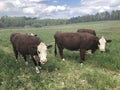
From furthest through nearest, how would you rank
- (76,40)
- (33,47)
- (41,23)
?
(41,23), (76,40), (33,47)

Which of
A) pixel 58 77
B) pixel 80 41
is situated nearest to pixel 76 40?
pixel 80 41

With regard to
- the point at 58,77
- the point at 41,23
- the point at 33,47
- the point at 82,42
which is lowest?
the point at 41,23

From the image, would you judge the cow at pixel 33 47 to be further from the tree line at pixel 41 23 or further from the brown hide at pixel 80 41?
the tree line at pixel 41 23

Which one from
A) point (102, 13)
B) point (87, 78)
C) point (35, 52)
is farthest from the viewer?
point (102, 13)

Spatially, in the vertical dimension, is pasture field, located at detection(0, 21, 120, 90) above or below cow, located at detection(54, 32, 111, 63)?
below

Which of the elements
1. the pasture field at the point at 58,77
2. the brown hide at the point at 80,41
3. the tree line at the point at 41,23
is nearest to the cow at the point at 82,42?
the brown hide at the point at 80,41

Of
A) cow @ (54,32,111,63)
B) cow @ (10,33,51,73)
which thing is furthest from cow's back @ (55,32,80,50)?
cow @ (10,33,51,73)

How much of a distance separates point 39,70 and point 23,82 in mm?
2086

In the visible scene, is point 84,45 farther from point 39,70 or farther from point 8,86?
point 8,86

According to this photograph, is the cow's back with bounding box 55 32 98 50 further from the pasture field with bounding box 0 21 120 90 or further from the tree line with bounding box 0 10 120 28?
the tree line with bounding box 0 10 120 28

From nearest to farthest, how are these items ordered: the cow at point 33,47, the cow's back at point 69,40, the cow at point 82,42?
the cow at point 33,47 → the cow at point 82,42 → the cow's back at point 69,40

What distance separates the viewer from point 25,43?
12.9 metres

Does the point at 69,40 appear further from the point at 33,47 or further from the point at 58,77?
the point at 58,77

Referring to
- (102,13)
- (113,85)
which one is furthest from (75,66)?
(102,13)
